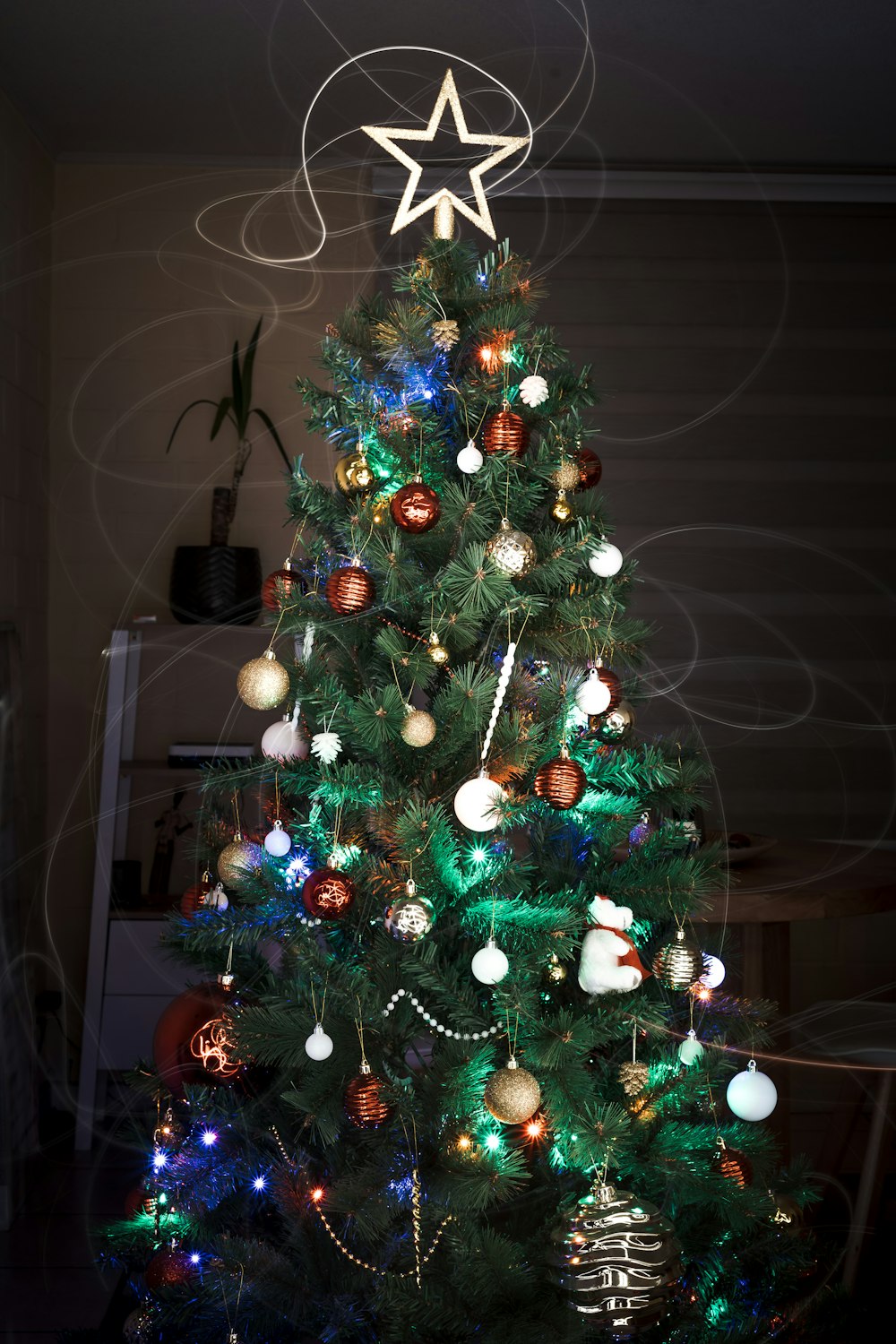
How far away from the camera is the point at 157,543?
340cm

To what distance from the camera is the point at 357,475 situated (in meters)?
1.52

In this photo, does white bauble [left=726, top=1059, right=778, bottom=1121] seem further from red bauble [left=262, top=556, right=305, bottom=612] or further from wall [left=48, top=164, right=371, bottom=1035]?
wall [left=48, top=164, right=371, bottom=1035]

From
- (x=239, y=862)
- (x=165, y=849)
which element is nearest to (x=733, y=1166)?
(x=239, y=862)

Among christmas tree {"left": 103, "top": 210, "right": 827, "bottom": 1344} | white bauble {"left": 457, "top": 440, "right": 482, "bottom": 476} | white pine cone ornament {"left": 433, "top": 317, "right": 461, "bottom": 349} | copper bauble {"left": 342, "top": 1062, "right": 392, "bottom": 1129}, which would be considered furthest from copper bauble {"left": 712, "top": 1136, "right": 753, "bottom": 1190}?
white pine cone ornament {"left": 433, "top": 317, "right": 461, "bottom": 349}

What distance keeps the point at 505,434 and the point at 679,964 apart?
0.69 metres

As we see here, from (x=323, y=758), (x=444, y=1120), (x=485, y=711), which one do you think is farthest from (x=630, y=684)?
(x=444, y=1120)

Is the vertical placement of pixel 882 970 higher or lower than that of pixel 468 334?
lower

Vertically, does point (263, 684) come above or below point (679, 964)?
above

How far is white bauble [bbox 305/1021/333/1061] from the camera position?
1341mm

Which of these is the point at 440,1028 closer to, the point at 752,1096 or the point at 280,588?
the point at 752,1096

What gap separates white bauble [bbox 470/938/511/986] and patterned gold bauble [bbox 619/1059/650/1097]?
241 mm

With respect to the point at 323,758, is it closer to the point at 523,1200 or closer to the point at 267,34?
the point at 523,1200

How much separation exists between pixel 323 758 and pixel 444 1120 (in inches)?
17.7

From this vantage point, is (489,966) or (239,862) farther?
(239,862)
